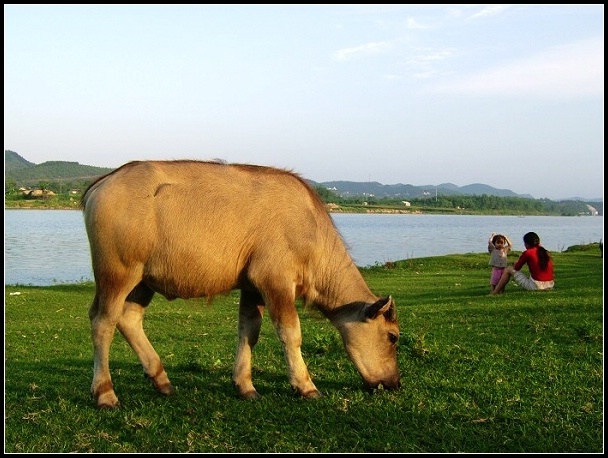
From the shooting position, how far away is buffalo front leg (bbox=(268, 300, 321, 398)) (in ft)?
20.2

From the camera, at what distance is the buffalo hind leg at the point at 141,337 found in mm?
6453

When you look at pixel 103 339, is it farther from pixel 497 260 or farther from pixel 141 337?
pixel 497 260

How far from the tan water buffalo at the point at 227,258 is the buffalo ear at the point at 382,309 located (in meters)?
0.01

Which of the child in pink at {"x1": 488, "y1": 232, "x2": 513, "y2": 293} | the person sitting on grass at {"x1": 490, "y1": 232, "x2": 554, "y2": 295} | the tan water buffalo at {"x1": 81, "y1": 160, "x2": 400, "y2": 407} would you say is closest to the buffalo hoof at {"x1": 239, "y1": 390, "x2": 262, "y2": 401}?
the tan water buffalo at {"x1": 81, "y1": 160, "x2": 400, "y2": 407}

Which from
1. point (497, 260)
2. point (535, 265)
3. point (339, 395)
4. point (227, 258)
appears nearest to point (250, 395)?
point (339, 395)

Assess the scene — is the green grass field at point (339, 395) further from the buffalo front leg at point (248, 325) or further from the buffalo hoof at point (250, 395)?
the buffalo front leg at point (248, 325)

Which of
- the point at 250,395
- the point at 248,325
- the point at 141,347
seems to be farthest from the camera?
the point at 248,325

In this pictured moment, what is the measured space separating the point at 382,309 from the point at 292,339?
0.92 m

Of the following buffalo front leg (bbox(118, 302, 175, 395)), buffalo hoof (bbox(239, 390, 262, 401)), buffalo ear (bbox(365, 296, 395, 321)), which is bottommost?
buffalo hoof (bbox(239, 390, 262, 401))

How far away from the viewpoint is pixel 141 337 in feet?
21.7

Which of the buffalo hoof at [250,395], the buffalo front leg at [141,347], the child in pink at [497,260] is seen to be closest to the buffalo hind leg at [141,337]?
the buffalo front leg at [141,347]

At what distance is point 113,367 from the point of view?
7.77m

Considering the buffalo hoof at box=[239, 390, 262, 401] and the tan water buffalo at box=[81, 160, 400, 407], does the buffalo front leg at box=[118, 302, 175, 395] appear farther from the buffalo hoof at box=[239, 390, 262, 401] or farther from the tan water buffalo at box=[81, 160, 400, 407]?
the buffalo hoof at box=[239, 390, 262, 401]

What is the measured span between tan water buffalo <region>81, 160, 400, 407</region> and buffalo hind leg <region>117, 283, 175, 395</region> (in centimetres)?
1
